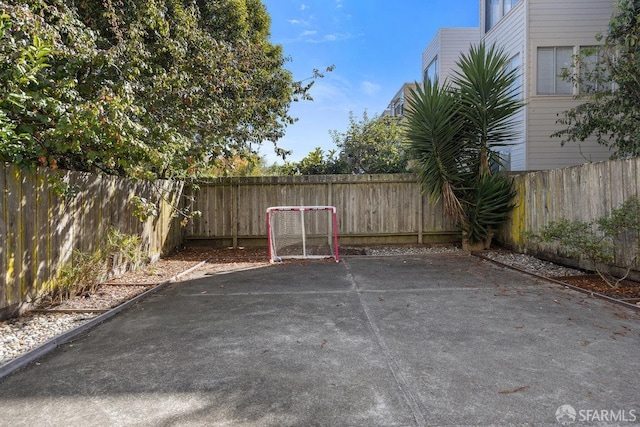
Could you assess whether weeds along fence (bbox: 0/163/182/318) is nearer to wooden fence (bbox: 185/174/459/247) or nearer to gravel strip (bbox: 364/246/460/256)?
wooden fence (bbox: 185/174/459/247)

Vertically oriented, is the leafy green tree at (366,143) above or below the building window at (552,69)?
below

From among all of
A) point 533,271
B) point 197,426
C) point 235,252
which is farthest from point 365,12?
point 197,426

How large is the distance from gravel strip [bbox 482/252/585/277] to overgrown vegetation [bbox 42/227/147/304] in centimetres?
657

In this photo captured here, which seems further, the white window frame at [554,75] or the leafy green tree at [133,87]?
the white window frame at [554,75]

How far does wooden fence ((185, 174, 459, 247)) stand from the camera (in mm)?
8969

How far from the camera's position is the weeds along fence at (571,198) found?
4.94 meters

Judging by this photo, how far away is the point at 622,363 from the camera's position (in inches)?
103

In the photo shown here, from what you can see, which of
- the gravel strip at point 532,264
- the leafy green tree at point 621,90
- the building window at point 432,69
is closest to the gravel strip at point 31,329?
the gravel strip at point 532,264

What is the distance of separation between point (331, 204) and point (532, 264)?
177 inches

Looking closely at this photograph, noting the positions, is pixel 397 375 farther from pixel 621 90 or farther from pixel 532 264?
pixel 621 90

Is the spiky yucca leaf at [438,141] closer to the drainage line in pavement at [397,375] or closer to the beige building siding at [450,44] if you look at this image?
the drainage line in pavement at [397,375]

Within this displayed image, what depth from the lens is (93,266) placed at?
4773mm

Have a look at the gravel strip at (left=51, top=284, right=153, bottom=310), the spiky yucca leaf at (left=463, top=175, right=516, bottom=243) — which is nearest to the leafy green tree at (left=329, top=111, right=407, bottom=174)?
the spiky yucca leaf at (left=463, top=175, right=516, bottom=243)

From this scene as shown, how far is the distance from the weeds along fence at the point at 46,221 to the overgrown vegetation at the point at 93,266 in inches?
3.3
